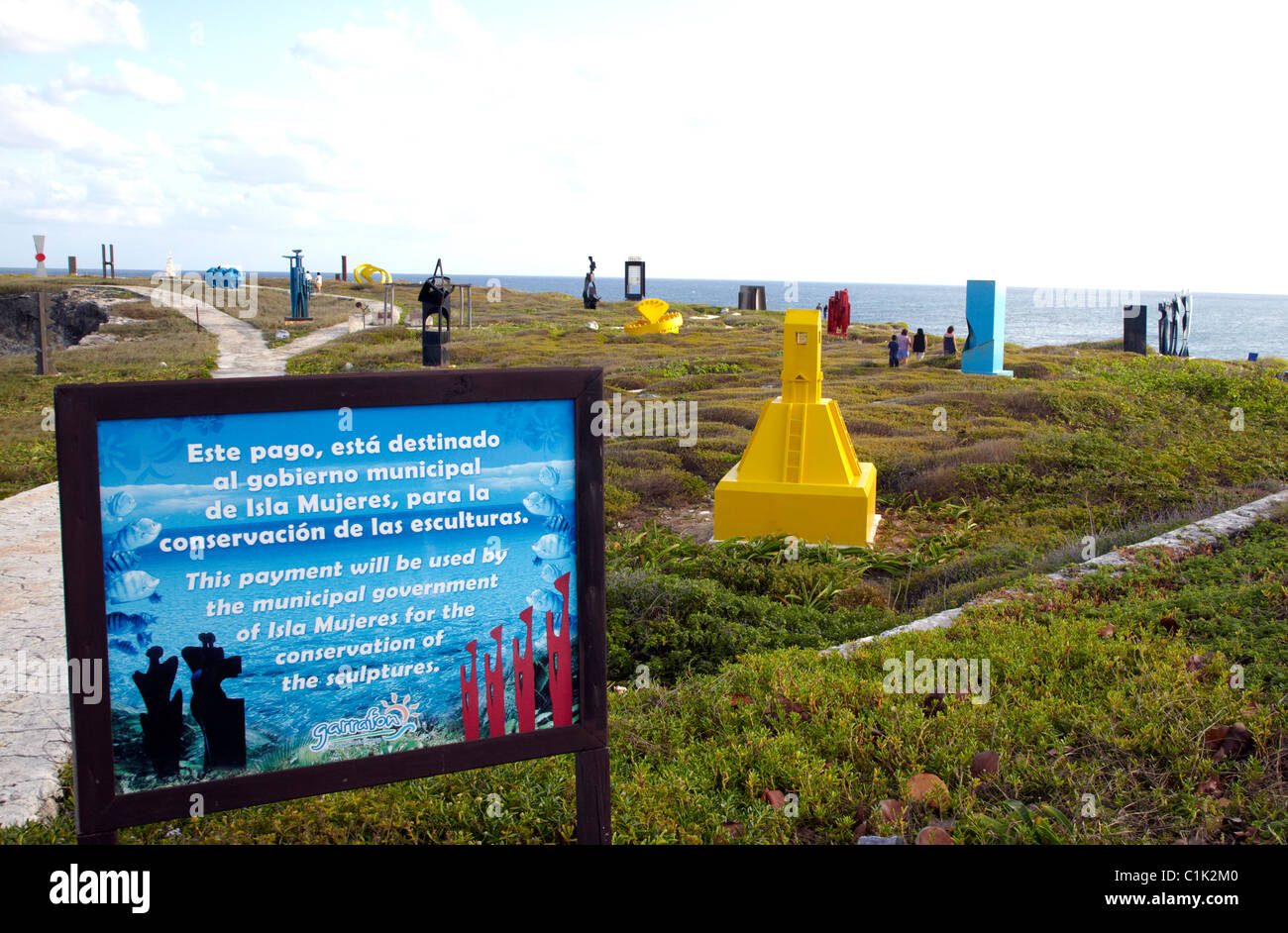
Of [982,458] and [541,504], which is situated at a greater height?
[541,504]

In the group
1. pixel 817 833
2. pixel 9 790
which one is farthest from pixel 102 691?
pixel 817 833

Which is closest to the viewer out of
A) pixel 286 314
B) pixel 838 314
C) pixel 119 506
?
pixel 119 506

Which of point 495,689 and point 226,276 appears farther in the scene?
point 226,276

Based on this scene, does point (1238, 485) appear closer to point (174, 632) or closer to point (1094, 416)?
point (1094, 416)

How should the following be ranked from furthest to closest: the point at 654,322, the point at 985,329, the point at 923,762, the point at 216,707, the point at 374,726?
the point at 654,322, the point at 985,329, the point at 923,762, the point at 374,726, the point at 216,707

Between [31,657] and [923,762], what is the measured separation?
5.29 metres

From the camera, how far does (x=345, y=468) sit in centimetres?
276

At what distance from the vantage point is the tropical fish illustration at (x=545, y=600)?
3004mm

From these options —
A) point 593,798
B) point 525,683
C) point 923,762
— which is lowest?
point 923,762

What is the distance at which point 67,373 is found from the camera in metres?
21.4

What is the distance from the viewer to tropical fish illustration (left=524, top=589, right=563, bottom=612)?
3.00m

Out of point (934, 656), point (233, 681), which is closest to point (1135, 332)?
point (934, 656)

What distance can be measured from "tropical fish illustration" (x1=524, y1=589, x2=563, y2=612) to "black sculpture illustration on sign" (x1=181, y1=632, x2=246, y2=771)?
2.99 feet
